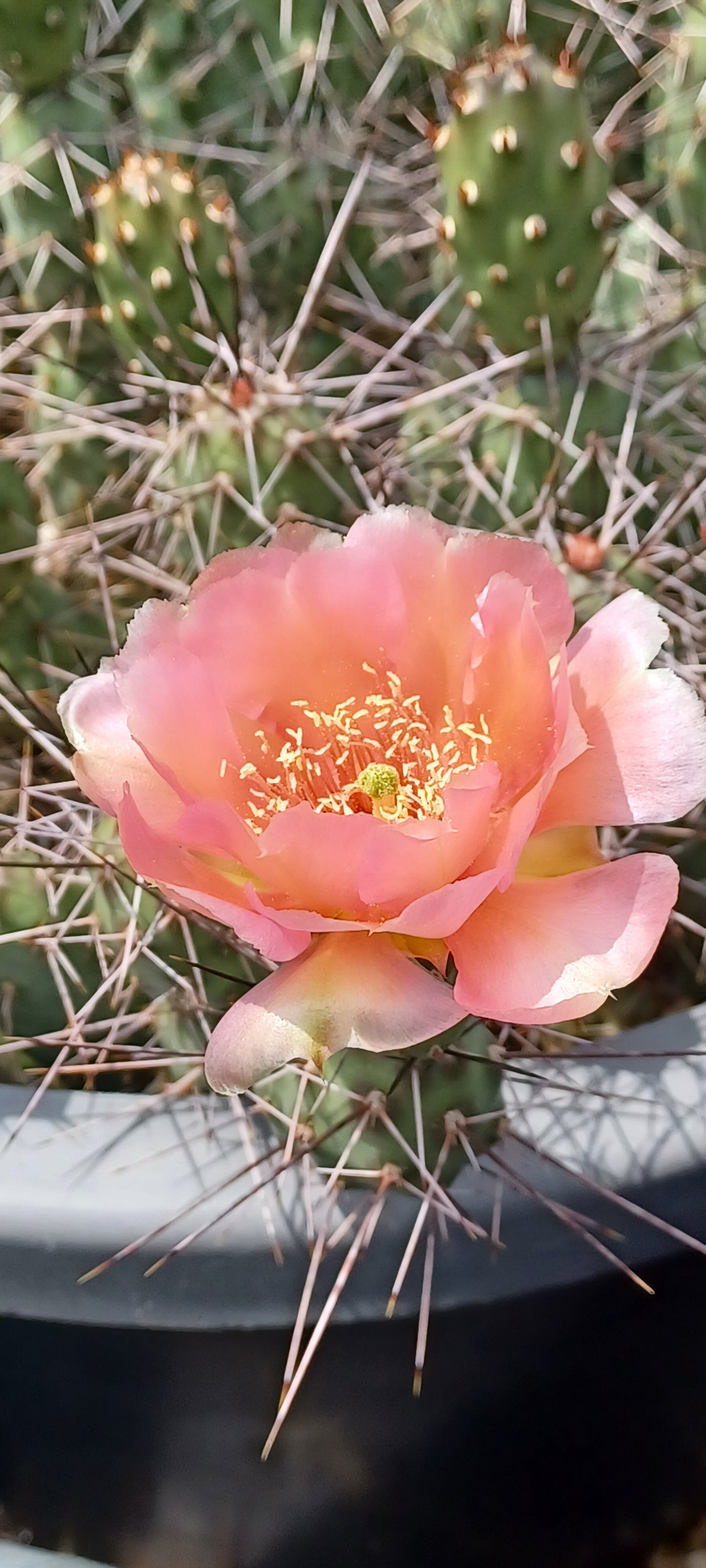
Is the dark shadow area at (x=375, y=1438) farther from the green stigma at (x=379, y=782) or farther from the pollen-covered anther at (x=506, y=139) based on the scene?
the pollen-covered anther at (x=506, y=139)

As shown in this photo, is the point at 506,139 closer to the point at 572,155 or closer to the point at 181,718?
the point at 572,155

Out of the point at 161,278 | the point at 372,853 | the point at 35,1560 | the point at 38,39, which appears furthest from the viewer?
the point at 38,39

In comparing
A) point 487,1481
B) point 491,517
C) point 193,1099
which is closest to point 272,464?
point 491,517

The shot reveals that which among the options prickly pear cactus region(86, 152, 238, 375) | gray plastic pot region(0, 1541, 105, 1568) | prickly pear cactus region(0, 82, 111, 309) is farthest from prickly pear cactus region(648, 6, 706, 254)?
gray plastic pot region(0, 1541, 105, 1568)

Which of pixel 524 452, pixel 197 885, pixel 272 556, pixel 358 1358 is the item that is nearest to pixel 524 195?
pixel 524 452

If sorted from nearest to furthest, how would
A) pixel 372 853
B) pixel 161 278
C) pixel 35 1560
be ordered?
1. pixel 372 853
2. pixel 35 1560
3. pixel 161 278

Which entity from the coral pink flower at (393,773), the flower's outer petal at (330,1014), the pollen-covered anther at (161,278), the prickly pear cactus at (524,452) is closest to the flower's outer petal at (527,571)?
the coral pink flower at (393,773)

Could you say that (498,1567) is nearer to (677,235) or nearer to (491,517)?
(491,517)

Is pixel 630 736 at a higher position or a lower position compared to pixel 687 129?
lower
